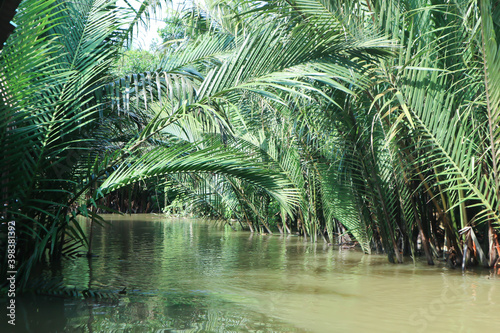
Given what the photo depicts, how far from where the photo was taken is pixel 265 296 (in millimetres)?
4066

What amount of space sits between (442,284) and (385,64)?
220 cm

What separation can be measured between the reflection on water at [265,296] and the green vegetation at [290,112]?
0.49m

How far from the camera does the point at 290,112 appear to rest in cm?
666

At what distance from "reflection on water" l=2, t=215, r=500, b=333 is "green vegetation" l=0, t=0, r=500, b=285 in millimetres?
487

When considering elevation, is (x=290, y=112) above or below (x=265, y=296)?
above

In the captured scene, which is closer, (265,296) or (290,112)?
(265,296)

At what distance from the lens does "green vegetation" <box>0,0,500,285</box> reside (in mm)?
3980

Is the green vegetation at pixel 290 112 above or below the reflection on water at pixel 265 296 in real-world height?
above

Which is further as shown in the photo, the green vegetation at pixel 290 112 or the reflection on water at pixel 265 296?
the green vegetation at pixel 290 112

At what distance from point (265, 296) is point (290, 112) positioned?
10.5 feet

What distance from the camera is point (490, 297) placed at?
4.09 m

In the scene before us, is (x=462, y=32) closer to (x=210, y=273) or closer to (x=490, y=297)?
(x=490, y=297)

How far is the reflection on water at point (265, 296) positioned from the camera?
3.24m

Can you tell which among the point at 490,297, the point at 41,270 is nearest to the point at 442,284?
the point at 490,297
